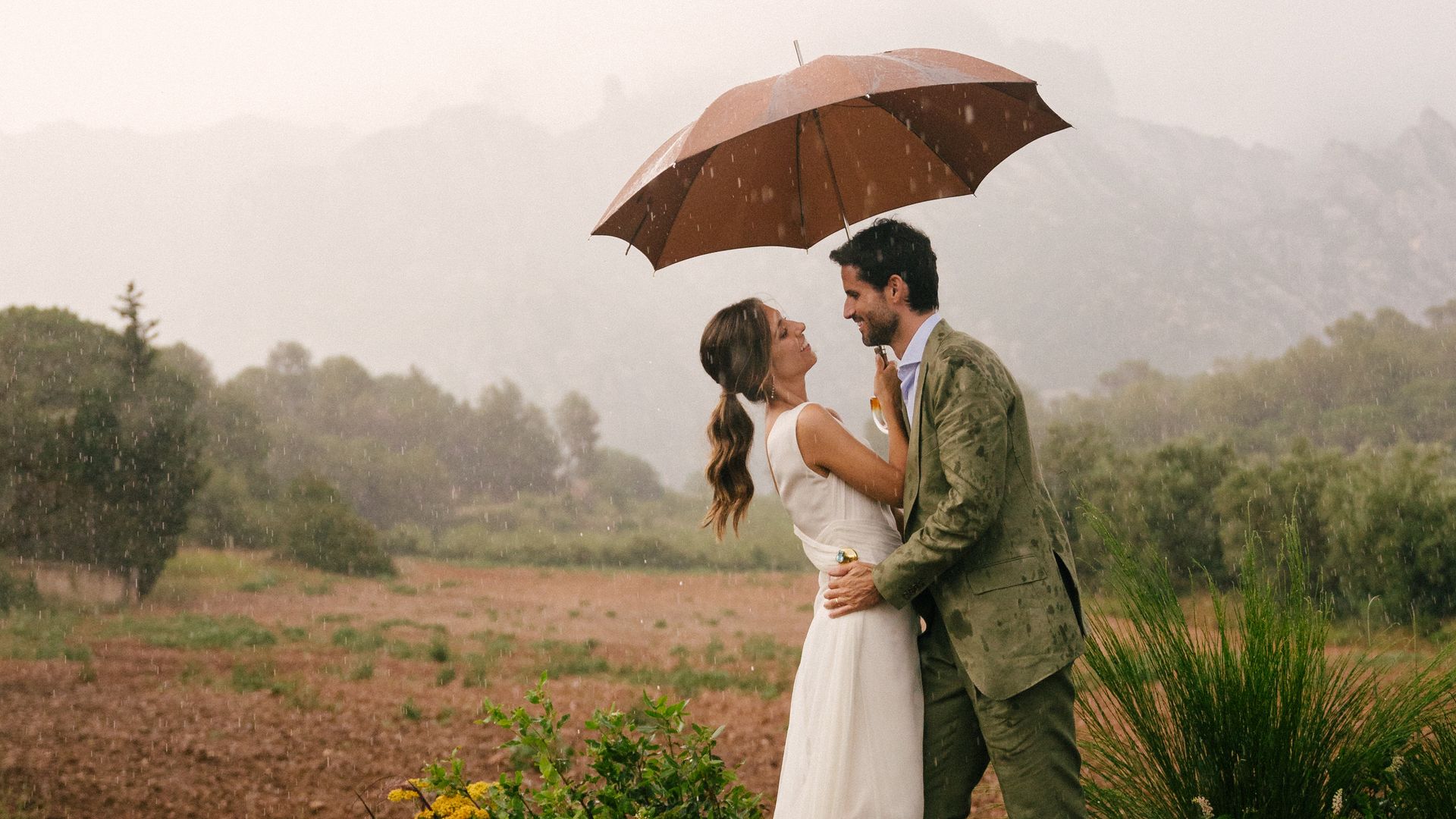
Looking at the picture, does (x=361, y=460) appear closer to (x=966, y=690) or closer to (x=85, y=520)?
(x=85, y=520)

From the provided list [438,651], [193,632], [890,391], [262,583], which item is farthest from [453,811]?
[262,583]

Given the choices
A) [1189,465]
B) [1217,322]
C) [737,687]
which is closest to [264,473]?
[737,687]

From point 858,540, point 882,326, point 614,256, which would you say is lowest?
point 858,540

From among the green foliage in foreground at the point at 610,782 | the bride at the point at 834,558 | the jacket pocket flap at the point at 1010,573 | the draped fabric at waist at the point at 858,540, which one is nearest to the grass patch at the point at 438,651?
the green foliage in foreground at the point at 610,782

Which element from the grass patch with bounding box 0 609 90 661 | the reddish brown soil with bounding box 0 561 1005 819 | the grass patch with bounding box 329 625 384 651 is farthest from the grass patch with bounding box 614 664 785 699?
the grass patch with bounding box 0 609 90 661

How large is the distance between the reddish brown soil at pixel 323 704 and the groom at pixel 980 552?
3194 millimetres

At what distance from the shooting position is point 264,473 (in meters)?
19.0

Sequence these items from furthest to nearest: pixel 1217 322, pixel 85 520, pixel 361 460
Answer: pixel 1217 322, pixel 361 460, pixel 85 520

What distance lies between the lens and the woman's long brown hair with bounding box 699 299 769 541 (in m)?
2.60

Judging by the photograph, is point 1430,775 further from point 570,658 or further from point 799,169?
point 570,658

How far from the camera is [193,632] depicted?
12.7 m

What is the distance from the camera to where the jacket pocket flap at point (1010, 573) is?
2.17 meters

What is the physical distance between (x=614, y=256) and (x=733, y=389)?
142102 mm

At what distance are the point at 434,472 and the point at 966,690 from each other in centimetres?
2394
